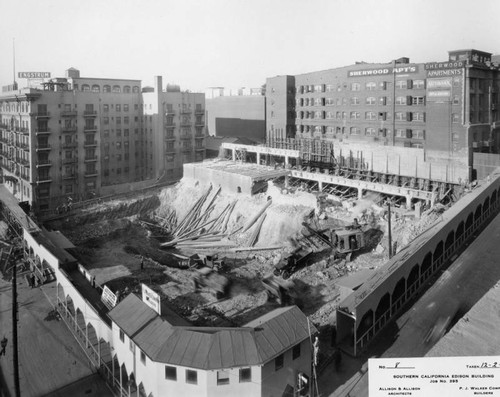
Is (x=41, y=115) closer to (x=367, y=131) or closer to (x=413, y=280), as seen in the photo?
(x=367, y=131)

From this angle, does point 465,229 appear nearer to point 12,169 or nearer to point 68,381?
point 68,381

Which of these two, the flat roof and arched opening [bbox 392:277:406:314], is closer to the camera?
arched opening [bbox 392:277:406:314]

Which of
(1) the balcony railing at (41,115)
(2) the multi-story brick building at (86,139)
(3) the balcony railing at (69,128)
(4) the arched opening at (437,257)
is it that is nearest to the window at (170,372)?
(4) the arched opening at (437,257)

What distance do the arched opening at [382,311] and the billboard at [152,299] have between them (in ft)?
46.8

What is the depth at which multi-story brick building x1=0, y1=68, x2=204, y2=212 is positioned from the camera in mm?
70812

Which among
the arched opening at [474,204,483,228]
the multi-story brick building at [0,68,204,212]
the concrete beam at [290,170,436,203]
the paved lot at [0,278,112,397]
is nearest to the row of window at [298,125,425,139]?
the concrete beam at [290,170,436,203]

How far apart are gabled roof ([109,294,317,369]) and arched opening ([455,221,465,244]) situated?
25249mm

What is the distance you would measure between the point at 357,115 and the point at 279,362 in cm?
6515

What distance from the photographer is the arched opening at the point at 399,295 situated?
107 ft

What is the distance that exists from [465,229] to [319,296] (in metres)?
15.7

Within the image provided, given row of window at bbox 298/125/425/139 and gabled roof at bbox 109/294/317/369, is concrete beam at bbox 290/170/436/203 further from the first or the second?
gabled roof at bbox 109/294/317/369

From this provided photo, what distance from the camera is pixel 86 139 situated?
247 ft

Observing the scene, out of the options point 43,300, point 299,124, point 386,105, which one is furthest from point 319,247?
point 299,124

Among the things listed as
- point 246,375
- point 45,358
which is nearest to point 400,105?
point 45,358
